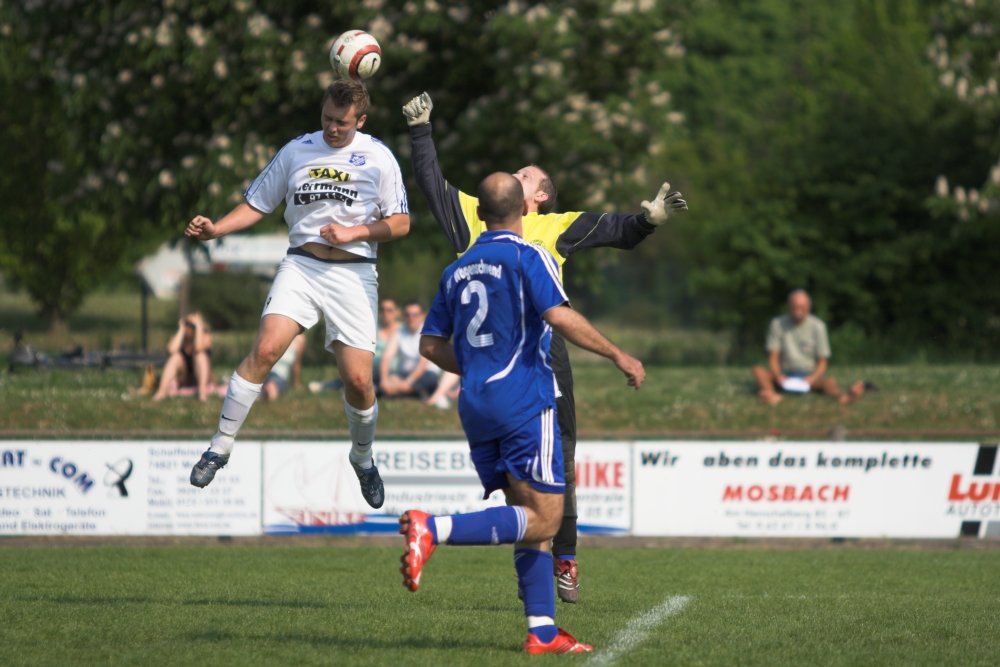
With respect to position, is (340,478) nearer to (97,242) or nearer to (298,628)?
(298,628)

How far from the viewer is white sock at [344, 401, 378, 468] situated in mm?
8758

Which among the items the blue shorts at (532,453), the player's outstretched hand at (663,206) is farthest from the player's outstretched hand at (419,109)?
the blue shorts at (532,453)

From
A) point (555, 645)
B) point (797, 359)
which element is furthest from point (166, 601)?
point (797, 359)

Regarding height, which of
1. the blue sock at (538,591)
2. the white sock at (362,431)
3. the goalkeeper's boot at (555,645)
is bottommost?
the goalkeeper's boot at (555,645)

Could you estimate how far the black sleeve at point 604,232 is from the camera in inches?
318

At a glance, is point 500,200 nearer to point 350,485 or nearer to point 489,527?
point 489,527

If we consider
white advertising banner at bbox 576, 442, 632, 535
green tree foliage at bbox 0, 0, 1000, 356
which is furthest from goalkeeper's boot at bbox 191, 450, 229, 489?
green tree foliage at bbox 0, 0, 1000, 356

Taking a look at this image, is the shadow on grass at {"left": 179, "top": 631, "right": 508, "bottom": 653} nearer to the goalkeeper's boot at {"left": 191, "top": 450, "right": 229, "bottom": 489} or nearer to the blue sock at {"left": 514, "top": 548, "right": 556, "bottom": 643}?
the blue sock at {"left": 514, "top": 548, "right": 556, "bottom": 643}

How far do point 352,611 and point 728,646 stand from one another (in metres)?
2.40

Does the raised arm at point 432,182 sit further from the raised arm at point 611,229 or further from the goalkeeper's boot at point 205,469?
the goalkeeper's boot at point 205,469

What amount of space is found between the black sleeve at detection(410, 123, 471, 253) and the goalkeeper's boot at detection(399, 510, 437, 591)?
2384 millimetres

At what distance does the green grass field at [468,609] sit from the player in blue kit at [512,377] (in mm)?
578

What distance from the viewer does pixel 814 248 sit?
26.7 meters

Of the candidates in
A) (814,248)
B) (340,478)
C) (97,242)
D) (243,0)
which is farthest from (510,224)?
(97,242)
